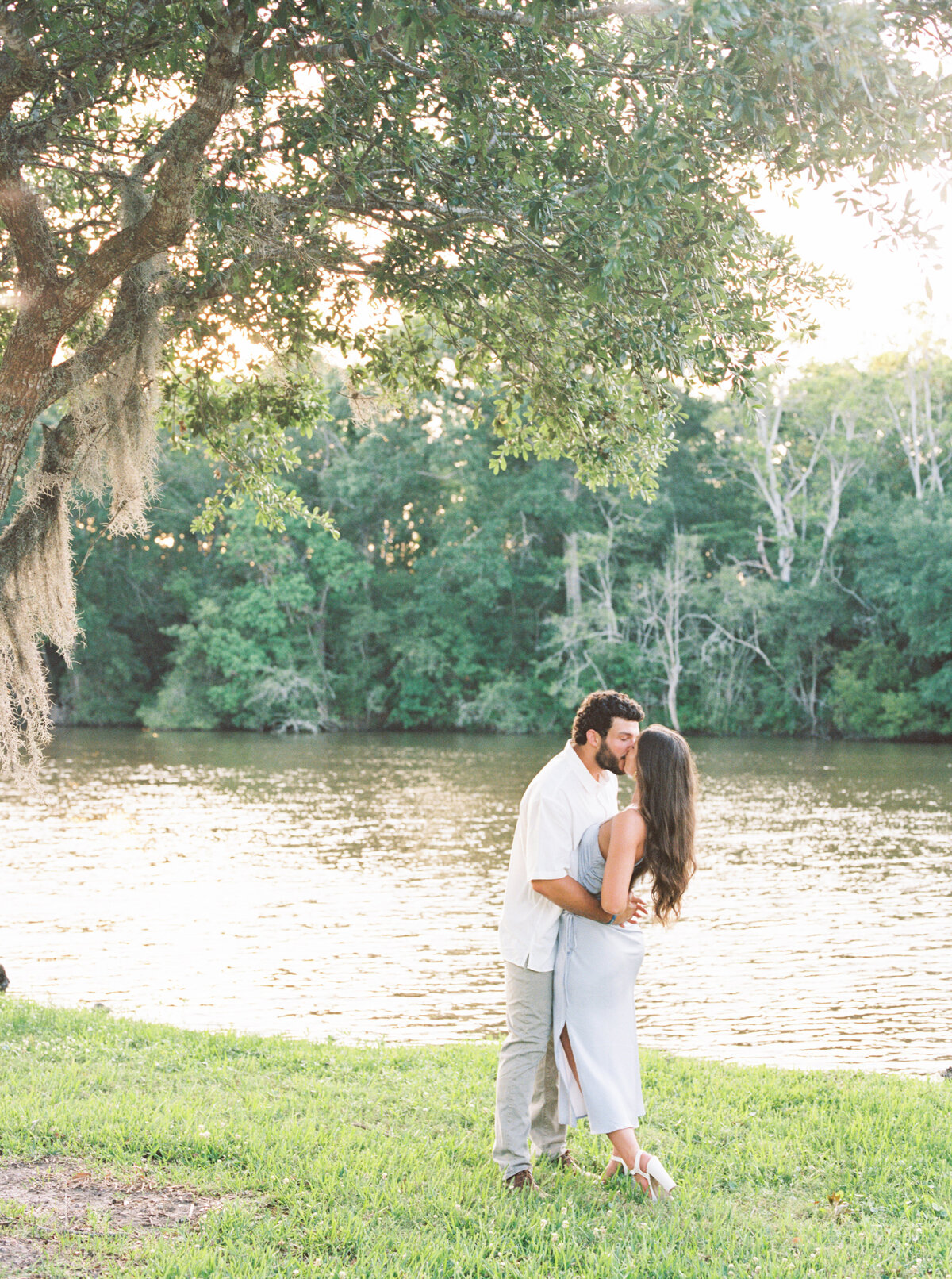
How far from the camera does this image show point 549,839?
4.58 metres

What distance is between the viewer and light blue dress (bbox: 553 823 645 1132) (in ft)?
15.0

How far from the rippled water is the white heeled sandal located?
4557mm

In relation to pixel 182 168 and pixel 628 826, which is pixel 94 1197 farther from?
pixel 182 168

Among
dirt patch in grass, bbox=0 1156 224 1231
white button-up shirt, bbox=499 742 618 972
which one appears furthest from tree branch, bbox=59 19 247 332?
dirt patch in grass, bbox=0 1156 224 1231

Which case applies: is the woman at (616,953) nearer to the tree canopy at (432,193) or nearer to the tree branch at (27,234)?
the tree canopy at (432,193)

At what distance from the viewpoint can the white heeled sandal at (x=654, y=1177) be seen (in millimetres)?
4434

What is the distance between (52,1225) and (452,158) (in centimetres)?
526

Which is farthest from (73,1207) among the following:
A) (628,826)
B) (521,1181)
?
(628,826)

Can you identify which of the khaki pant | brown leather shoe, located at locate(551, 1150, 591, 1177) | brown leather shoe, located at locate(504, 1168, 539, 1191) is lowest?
brown leather shoe, located at locate(551, 1150, 591, 1177)

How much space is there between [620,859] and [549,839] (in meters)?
0.29

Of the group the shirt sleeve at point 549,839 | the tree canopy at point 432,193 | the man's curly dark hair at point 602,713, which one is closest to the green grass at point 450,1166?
the shirt sleeve at point 549,839

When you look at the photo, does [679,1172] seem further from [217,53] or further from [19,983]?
[19,983]

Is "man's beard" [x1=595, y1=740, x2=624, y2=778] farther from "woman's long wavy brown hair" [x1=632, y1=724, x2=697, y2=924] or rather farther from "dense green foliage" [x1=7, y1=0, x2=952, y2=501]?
"dense green foliage" [x1=7, y1=0, x2=952, y2=501]

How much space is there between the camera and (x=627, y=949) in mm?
4676
